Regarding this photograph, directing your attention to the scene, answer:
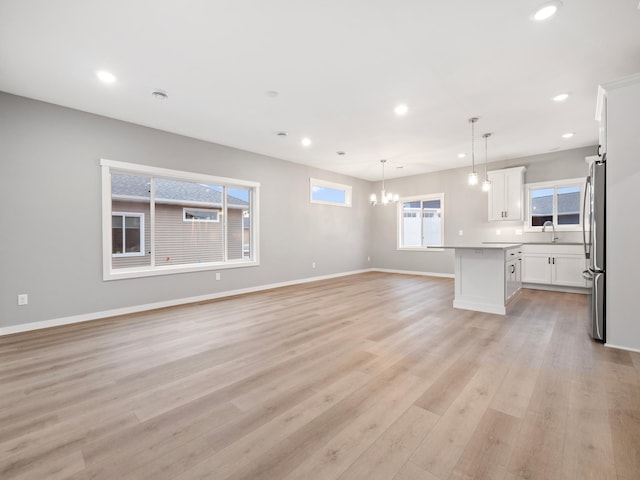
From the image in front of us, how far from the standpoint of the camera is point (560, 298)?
5.16 metres

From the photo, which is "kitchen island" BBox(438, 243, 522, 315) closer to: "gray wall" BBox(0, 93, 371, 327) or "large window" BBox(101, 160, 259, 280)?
"large window" BBox(101, 160, 259, 280)

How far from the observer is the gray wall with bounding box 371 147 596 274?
19.9ft

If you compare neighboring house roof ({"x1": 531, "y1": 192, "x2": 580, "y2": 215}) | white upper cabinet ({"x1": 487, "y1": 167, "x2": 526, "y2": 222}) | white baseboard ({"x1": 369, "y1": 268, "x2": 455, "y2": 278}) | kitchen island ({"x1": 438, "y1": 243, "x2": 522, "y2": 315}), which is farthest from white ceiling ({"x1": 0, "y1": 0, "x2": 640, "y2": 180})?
white baseboard ({"x1": 369, "y1": 268, "x2": 455, "y2": 278})

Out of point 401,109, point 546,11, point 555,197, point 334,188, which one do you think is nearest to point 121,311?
point 401,109

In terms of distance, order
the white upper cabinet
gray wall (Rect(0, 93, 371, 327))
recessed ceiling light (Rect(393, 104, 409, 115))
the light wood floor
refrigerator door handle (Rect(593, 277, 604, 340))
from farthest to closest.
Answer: the white upper cabinet → recessed ceiling light (Rect(393, 104, 409, 115)) → gray wall (Rect(0, 93, 371, 327)) → refrigerator door handle (Rect(593, 277, 604, 340)) → the light wood floor

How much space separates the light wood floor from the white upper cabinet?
11.3 ft

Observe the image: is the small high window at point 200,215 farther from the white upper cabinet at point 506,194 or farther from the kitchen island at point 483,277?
the white upper cabinet at point 506,194

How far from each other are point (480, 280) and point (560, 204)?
3620mm

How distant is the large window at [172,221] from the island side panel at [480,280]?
12.9ft

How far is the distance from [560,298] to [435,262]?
9.73 ft

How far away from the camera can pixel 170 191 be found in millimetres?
4957

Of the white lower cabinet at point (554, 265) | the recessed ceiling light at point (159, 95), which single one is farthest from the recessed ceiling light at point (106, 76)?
the white lower cabinet at point (554, 265)

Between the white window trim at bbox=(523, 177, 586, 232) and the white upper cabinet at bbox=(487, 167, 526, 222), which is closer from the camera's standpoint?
the white window trim at bbox=(523, 177, 586, 232)

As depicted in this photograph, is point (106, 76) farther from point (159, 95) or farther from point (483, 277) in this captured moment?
point (483, 277)
